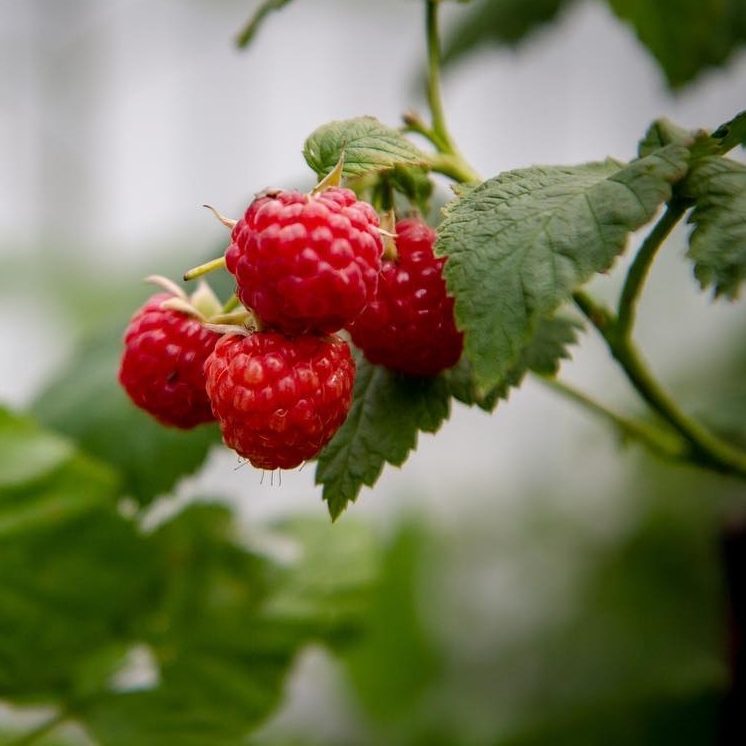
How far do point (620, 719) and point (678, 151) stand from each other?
38.4 inches

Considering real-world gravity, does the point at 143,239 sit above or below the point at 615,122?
above

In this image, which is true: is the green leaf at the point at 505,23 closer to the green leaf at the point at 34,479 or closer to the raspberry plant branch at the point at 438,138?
the raspberry plant branch at the point at 438,138

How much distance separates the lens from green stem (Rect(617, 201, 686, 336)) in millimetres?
661

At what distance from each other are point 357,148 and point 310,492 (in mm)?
2122

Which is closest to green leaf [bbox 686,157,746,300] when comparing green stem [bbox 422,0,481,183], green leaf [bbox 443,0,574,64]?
green stem [bbox 422,0,481,183]

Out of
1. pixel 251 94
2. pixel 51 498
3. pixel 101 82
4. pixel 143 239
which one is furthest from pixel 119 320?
pixel 101 82

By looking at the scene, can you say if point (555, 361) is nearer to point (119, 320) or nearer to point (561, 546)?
point (119, 320)

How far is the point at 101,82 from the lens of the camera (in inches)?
135

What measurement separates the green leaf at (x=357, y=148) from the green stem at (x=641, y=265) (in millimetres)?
152

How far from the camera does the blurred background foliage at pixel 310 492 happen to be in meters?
1.00

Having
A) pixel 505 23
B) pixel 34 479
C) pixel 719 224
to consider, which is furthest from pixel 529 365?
pixel 505 23

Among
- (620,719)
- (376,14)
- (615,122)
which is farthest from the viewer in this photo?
(376,14)

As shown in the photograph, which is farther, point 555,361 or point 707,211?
point 555,361

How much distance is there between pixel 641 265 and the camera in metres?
0.70
